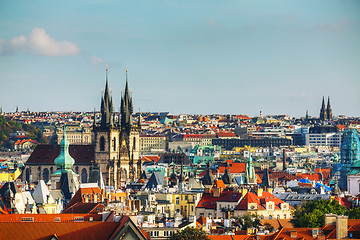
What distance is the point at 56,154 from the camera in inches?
4542

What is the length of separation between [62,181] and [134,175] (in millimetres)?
29514

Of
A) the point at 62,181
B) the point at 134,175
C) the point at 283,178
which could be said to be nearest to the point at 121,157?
the point at 134,175

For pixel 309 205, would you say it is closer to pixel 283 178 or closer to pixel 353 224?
pixel 353 224

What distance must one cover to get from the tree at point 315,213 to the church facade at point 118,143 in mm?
54073

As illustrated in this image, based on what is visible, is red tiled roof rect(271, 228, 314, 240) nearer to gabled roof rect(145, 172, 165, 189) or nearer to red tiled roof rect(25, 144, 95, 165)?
gabled roof rect(145, 172, 165, 189)

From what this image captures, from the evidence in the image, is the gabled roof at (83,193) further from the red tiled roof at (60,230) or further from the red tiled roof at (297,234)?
the red tiled roof at (60,230)

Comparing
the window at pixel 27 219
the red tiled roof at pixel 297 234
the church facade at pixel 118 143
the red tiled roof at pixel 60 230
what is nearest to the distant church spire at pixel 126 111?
the church facade at pixel 118 143

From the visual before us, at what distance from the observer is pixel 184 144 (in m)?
199

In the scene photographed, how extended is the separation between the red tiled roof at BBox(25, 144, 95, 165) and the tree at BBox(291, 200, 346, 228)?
56121 millimetres

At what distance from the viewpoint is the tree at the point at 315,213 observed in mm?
53031

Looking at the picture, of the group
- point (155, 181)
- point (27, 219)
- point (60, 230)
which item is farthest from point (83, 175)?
point (60, 230)

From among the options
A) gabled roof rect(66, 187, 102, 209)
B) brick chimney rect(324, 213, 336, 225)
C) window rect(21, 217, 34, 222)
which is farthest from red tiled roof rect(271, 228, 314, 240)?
gabled roof rect(66, 187, 102, 209)

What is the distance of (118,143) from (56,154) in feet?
21.0

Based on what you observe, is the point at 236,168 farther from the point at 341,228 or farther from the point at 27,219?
the point at 27,219
